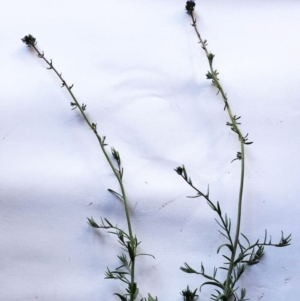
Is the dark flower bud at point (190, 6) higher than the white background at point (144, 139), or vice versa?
the dark flower bud at point (190, 6)

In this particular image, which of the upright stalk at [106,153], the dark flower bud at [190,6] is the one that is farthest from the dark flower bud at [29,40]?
the dark flower bud at [190,6]

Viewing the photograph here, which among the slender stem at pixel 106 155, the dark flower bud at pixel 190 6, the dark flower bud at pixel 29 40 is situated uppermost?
the dark flower bud at pixel 190 6

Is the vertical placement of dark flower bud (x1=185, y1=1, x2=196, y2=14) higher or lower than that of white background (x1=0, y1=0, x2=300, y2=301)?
higher

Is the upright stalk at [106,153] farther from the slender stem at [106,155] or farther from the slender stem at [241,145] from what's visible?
the slender stem at [241,145]

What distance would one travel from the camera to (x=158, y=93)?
3.16 ft

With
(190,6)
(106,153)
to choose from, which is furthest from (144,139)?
(190,6)

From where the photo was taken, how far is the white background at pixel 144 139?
92 centimetres

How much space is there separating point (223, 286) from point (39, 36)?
56cm

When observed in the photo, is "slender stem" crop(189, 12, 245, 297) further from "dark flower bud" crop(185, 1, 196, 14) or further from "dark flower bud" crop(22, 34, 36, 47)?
"dark flower bud" crop(22, 34, 36, 47)

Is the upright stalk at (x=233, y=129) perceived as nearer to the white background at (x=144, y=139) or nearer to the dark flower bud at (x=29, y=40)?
the white background at (x=144, y=139)

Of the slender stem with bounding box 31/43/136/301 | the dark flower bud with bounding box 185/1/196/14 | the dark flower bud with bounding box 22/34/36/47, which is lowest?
the slender stem with bounding box 31/43/136/301

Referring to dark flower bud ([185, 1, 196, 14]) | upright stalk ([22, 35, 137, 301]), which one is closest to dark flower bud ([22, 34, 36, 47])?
upright stalk ([22, 35, 137, 301])

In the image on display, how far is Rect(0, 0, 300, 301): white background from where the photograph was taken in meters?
0.92

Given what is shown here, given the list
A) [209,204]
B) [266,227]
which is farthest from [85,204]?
[266,227]
